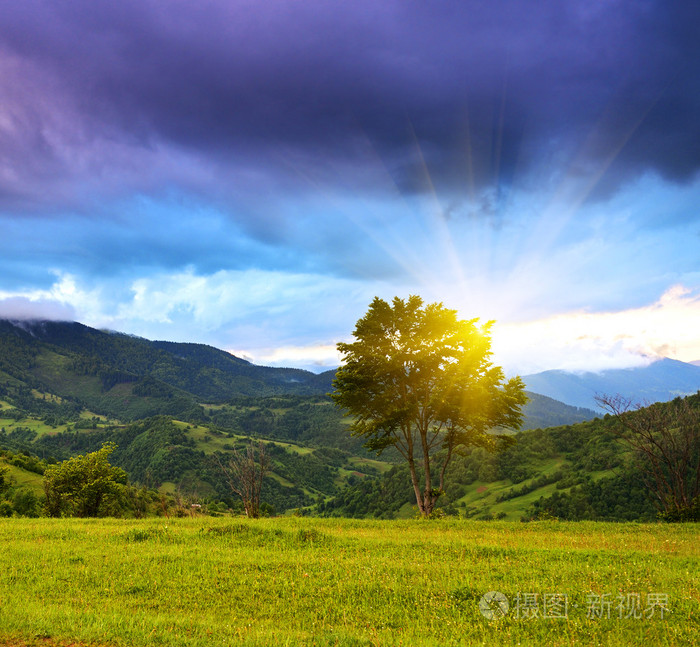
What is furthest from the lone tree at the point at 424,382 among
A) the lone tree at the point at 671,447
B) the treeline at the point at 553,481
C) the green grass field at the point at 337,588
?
the treeline at the point at 553,481

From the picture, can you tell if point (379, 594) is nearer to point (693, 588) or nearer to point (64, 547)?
point (693, 588)

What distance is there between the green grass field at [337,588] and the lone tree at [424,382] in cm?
1133

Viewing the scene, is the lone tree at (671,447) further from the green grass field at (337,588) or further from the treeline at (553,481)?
the treeline at (553,481)

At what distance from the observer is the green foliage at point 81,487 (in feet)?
133

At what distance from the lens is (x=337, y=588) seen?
1114cm

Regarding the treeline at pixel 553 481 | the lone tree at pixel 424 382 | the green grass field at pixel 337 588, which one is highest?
the lone tree at pixel 424 382

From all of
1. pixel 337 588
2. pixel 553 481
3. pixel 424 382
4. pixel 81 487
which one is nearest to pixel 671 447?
pixel 424 382

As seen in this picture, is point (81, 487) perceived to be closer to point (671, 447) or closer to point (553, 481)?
point (671, 447)

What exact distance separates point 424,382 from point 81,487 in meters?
35.6

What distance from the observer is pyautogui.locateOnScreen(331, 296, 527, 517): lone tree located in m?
28.8

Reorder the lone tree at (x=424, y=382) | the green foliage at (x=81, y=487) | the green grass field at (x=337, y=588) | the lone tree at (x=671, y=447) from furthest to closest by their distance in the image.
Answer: the green foliage at (x=81, y=487) < the lone tree at (x=424, y=382) < the lone tree at (x=671, y=447) < the green grass field at (x=337, y=588)

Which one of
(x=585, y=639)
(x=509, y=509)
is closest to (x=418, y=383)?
(x=585, y=639)

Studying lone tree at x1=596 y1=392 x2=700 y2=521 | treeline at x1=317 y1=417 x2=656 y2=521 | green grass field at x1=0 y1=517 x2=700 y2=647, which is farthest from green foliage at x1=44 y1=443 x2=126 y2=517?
treeline at x1=317 y1=417 x2=656 y2=521

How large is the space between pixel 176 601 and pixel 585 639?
375 inches
